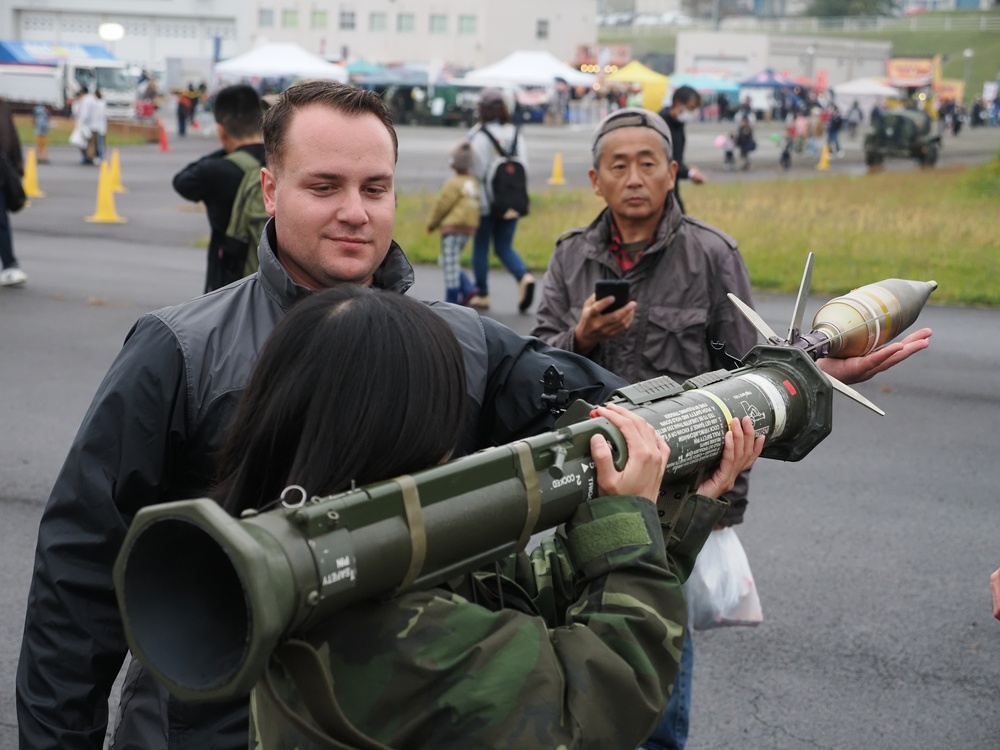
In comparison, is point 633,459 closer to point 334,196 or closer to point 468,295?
point 334,196

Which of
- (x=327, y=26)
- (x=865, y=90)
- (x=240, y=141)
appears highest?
(x=327, y=26)

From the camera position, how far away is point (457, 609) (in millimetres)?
1744

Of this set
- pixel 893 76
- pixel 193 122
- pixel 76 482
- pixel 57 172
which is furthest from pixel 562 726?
pixel 893 76

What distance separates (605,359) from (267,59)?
138ft

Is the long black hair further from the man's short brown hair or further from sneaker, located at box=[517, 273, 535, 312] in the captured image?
sneaker, located at box=[517, 273, 535, 312]

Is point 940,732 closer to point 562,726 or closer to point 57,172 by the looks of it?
point 562,726

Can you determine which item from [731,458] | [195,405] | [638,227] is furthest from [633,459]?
[638,227]

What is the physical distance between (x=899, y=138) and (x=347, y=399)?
3845cm

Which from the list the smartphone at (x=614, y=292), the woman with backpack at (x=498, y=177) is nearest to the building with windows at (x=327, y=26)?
the woman with backpack at (x=498, y=177)

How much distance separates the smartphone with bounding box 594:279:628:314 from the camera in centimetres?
369

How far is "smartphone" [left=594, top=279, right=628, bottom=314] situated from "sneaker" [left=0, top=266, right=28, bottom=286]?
10.4 m

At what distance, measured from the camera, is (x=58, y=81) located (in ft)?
159

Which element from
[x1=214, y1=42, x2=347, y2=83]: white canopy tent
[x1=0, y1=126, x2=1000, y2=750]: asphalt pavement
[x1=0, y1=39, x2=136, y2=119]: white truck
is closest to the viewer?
[x1=0, y1=126, x2=1000, y2=750]: asphalt pavement

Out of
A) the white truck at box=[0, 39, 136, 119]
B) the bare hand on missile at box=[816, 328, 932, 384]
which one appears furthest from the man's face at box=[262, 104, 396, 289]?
the white truck at box=[0, 39, 136, 119]
